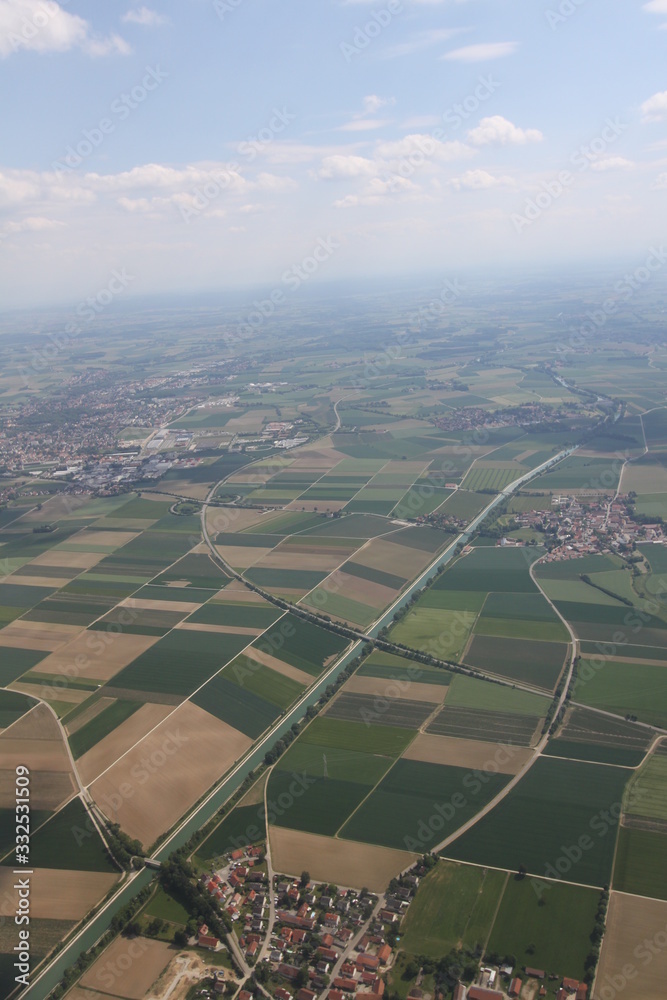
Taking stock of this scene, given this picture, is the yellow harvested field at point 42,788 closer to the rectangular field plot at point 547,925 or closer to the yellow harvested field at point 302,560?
the rectangular field plot at point 547,925

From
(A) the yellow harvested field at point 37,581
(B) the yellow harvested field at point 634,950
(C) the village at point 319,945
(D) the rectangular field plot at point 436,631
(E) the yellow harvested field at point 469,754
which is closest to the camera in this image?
(B) the yellow harvested field at point 634,950

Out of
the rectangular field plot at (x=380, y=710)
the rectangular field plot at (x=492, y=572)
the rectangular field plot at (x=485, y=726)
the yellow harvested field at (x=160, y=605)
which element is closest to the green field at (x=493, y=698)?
the rectangular field plot at (x=485, y=726)

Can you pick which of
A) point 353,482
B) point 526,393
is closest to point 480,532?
point 353,482

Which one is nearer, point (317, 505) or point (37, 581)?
point (37, 581)

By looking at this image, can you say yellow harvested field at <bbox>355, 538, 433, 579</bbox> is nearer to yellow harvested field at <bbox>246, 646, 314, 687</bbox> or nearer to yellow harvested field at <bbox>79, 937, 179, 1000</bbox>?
yellow harvested field at <bbox>246, 646, 314, 687</bbox>

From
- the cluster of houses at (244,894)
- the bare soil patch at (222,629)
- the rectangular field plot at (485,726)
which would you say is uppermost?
the bare soil patch at (222,629)

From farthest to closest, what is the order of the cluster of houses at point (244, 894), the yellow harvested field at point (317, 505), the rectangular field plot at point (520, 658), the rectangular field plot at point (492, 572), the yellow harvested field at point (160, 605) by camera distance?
the yellow harvested field at point (317, 505) < the rectangular field plot at point (492, 572) < the yellow harvested field at point (160, 605) < the rectangular field plot at point (520, 658) < the cluster of houses at point (244, 894)

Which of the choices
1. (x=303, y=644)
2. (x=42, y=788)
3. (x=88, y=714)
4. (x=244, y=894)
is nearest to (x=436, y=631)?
(x=303, y=644)

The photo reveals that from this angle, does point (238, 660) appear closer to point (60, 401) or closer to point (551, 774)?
point (551, 774)

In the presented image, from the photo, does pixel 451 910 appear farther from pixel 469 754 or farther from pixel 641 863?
pixel 469 754
